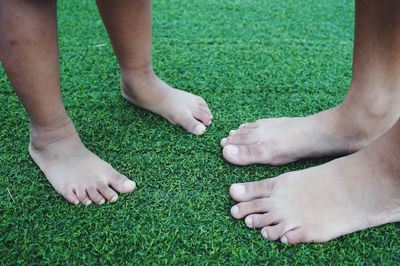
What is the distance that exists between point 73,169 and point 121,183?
0.45ft

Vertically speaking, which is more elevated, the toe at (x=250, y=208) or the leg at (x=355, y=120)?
the leg at (x=355, y=120)

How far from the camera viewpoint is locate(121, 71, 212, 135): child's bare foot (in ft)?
4.22

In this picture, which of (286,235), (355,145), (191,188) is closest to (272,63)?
(355,145)

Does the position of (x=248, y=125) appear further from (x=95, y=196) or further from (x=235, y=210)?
(x=95, y=196)

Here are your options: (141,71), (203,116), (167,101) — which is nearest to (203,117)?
(203,116)

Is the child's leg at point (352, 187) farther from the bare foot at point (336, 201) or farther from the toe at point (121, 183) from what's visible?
the toe at point (121, 183)

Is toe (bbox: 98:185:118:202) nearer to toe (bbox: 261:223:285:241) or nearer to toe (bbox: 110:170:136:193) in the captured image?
toe (bbox: 110:170:136:193)

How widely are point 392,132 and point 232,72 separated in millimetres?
743

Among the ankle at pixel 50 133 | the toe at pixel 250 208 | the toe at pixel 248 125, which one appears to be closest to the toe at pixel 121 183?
the ankle at pixel 50 133

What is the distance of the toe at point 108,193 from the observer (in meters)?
1.04

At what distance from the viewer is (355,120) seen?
1.11 meters

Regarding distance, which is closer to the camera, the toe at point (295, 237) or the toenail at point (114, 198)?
the toe at point (295, 237)

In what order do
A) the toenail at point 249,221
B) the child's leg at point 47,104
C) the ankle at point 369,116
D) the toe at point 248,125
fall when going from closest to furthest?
the child's leg at point 47,104
the toenail at point 249,221
the ankle at point 369,116
the toe at point 248,125

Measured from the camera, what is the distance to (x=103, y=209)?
1.03 m
